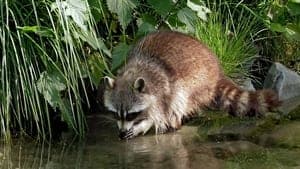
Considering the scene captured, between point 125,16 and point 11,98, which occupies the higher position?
point 125,16

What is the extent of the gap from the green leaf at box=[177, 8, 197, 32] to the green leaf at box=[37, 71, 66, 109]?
99cm

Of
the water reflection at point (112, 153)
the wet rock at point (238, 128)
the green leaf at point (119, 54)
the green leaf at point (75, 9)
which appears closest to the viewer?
the water reflection at point (112, 153)

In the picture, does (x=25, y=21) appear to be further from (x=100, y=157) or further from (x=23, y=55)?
(x=100, y=157)

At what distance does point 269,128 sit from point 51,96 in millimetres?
1498

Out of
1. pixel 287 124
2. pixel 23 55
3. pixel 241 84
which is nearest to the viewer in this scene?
pixel 23 55

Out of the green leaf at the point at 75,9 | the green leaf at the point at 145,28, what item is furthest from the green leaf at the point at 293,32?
the green leaf at the point at 75,9

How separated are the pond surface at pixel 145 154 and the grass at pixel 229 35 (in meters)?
1.07

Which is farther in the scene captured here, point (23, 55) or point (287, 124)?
point (287, 124)

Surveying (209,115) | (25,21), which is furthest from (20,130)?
(209,115)

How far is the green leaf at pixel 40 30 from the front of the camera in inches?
200

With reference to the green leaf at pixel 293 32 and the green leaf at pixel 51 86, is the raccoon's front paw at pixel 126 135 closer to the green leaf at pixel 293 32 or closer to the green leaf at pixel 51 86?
the green leaf at pixel 51 86

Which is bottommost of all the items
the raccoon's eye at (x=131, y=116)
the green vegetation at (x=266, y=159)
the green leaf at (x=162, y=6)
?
the green vegetation at (x=266, y=159)

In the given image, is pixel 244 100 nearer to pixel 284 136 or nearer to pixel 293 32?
pixel 284 136

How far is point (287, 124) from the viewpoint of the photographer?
5.57 m
